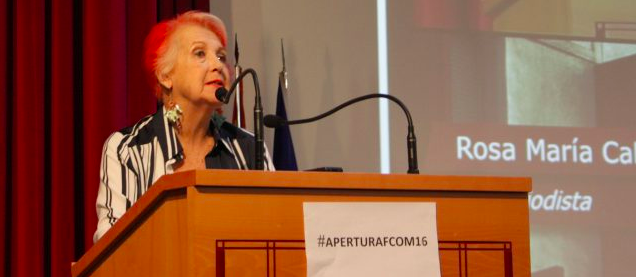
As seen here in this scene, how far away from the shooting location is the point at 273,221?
1.69 meters

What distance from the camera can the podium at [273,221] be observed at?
165 centimetres

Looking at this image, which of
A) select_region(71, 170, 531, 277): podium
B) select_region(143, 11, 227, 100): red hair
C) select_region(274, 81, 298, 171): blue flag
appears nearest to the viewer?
select_region(71, 170, 531, 277): podium

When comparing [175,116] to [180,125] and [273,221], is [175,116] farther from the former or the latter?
[273,221]

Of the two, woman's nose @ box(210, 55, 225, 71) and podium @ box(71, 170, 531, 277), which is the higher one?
woman's nose @ box(210, 55, 225, 71)

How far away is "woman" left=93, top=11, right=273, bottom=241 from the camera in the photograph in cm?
286

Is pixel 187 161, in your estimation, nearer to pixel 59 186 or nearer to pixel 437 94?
pixel 59 186

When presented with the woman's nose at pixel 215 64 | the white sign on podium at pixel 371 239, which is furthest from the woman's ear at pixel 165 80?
the white sign on podium at pixel 371 239

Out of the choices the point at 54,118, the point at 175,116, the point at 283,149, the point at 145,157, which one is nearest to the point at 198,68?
the point at 175,116

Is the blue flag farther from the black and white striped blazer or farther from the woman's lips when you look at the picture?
the woman's lips

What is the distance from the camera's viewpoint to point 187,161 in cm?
296

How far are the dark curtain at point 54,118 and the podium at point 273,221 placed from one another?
187 cm

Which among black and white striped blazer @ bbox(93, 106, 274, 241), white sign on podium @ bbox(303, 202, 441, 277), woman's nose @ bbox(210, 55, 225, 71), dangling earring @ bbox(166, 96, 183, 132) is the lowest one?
white sign on podium @ bbox(303, 202, 441, 277)

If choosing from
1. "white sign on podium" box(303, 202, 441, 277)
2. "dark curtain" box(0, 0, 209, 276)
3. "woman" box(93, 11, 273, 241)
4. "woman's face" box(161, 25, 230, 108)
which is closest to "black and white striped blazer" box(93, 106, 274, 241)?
"woman" box(93, 11, 273, 241)

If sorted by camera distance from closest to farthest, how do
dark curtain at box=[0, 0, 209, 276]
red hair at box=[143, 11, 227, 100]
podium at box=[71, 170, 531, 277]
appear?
1. podium at box=[71, 170, 531, 277]
2. red hair at box=[143, 11, 227, 100]
3. dark curtain at box=[0, 0, 209, 276]
